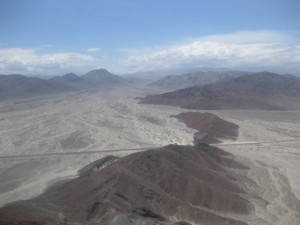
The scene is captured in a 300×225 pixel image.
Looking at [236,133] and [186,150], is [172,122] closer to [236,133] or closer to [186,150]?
[236,133]

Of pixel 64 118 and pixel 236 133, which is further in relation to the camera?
pixel 64 118

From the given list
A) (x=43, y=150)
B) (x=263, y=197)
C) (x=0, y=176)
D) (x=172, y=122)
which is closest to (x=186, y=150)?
(x=263, y=197)

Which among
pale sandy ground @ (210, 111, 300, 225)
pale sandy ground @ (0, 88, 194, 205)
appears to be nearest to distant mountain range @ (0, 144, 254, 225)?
pale sandy ground @ (210, 111, 300, 225)

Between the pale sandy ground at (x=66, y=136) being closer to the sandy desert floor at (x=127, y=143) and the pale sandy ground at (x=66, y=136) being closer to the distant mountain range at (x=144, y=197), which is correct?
the sandy desert floor at (x=127, y=143)

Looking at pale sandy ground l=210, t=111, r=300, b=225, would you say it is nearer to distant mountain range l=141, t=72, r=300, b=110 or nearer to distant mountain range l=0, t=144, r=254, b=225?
distant mountain range l=0, t=144, r=254, b=225

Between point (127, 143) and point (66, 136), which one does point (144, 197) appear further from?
point (66, 136)

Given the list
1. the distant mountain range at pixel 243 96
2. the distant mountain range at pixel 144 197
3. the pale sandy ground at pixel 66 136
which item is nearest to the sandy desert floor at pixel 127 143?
the pale sandy ground at pixel 66 136
